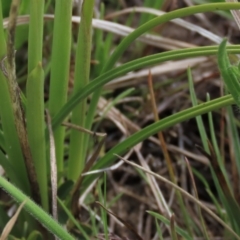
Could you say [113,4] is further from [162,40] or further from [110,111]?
[110,111]

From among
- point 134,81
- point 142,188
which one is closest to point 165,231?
point 142,188

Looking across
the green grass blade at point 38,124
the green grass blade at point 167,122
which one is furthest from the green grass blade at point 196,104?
the green grass blade at point 38,124

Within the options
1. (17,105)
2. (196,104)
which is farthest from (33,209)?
(196,104)

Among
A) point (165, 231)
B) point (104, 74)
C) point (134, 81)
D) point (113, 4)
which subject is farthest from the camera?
point (113, 4)

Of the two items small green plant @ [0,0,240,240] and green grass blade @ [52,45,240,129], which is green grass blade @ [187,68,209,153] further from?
green grass blade @ [52,45,240,129]

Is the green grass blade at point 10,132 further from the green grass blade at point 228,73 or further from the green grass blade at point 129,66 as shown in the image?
the green grass blade at point 228,73

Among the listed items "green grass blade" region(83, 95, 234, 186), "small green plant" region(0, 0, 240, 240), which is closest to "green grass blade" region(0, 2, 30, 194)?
"small green plant" region(0, 0, 240, 240)

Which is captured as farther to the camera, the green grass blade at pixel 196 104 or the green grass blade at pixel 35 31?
the green grass blade at pixel 196 104

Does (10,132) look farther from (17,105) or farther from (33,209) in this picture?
(33,209)
